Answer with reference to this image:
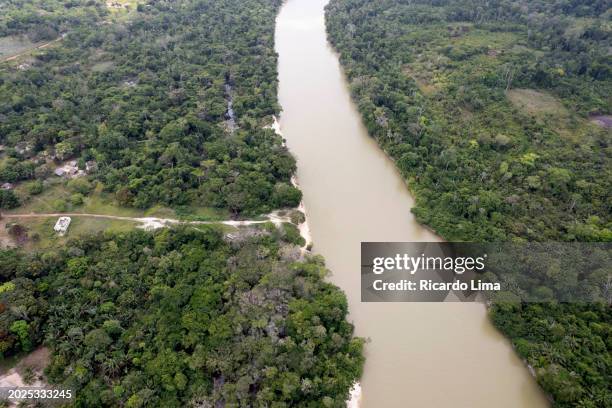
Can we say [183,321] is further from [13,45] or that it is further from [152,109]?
[13,45]

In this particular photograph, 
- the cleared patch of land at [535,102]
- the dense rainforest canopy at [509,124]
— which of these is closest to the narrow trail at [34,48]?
the dense rainforest canopy at [509,124]

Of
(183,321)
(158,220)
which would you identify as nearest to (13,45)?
(158,220)

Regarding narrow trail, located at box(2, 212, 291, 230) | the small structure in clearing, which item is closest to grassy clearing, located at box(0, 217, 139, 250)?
narrow trail, located at box(2, 212, 291, 230)

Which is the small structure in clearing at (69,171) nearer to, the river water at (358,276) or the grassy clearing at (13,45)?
the river water at (358,276)

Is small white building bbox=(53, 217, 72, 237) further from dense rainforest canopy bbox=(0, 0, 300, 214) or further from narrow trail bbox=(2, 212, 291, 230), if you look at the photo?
dense rainforest canopy bbox=(0, 0, 300, 214)

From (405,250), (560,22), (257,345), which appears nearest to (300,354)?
(257,345)

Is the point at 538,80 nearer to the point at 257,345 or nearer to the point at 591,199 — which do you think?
the point at 591,199

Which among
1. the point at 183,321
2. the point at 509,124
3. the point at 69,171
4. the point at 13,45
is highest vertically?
the point at 13,45

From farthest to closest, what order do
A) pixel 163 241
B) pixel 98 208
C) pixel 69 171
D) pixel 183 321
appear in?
1. pixel 69 171
2. pixel 98 208
3. pixel 163 241
4. pixel 183 321
